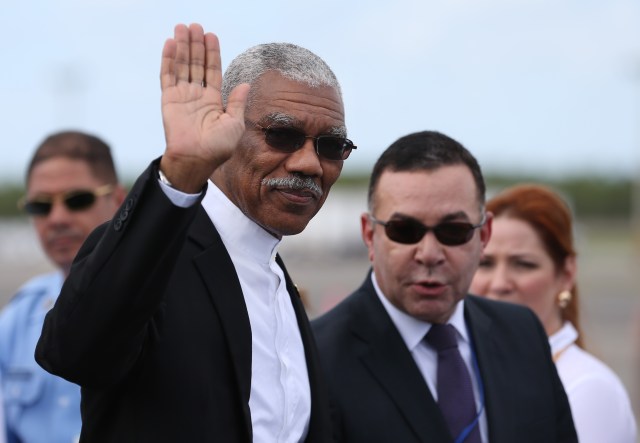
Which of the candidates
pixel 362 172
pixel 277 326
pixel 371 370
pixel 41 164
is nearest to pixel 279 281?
pixel 277 326

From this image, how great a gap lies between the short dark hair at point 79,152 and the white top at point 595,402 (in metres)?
2.22

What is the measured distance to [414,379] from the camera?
10.0ft

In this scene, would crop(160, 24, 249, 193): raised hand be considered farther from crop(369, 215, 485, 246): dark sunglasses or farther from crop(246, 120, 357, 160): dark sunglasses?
crop(369, 215, 485, 246): dark sunglasses

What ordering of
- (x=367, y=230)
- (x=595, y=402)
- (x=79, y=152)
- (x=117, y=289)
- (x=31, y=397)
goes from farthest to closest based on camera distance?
1. (x=79, y=152)
2. (x=595, y=402)
3. (x=31, y=397)
4. (x=367, y=230)
5. (x=117, y=289)

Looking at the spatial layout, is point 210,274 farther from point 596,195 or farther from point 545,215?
point 596,195

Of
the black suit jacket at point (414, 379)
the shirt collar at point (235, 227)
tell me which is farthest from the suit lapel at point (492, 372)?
the shirt collar at point (235, 227)

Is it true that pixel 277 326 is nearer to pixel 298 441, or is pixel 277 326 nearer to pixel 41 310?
pixel 298 441

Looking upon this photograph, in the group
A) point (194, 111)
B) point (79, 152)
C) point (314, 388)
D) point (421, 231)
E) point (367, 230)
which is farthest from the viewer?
point (79, 152)

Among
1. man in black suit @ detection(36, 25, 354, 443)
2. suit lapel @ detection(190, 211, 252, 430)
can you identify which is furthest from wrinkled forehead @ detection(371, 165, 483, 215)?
suit lapel @ detection(190, 211, 252, 430)

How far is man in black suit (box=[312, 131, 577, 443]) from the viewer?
300 centimetres

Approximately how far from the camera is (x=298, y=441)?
8.06 feet

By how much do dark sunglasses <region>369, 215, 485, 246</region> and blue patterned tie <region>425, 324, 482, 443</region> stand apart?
0.31 m

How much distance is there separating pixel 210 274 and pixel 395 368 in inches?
40.1

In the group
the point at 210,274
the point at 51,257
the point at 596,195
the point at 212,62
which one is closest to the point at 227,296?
the point at 210,274
